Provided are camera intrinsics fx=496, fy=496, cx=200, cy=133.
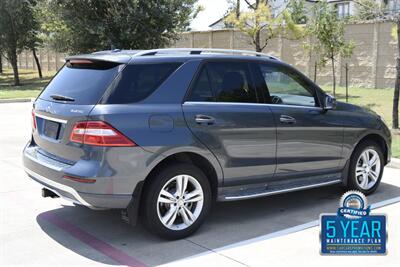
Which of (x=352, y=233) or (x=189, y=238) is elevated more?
(x=352, y=233)

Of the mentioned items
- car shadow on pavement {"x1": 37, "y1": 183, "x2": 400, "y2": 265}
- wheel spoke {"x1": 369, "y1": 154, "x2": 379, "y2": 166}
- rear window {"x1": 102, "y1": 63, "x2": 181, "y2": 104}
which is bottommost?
car shadow on pavement {"x1": 37, "y1": 183, "x2": 400, "y2": 265}

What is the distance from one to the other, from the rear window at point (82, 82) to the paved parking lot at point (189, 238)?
4.40ft

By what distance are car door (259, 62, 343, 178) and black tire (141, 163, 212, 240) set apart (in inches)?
40.6

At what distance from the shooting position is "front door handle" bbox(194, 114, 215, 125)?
4781 mm

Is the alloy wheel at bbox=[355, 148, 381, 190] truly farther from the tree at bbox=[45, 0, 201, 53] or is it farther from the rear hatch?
the tree at bbox=[45, 0, 201, 53]

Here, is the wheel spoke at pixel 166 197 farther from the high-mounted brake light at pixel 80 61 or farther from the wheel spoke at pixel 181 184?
the high-mounted brake light at pixel 80 61

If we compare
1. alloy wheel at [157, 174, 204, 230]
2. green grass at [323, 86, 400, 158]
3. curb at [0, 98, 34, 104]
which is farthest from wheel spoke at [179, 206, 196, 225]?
curb at [0, 98, 34, 104]

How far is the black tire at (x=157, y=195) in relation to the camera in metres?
4.52

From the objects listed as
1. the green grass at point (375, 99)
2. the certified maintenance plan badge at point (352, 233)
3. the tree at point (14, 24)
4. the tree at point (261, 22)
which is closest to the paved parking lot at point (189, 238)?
the certified maintenance plan badge at point (352, 233)

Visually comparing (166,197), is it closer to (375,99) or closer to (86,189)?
(86,189)

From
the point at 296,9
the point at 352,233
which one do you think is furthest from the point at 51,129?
the point at 296,9

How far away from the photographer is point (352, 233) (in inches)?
170

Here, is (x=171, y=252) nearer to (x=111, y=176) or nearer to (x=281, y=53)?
(x=111, y=176)

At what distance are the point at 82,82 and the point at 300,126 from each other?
8.04ft
